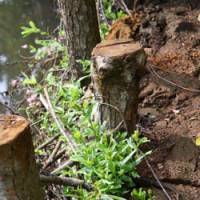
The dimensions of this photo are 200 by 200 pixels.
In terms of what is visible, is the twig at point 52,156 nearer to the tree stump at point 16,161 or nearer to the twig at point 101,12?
the tree stump at point 16,161

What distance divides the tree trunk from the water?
130 cm

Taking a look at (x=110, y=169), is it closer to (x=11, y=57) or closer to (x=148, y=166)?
(x=148, y=166)

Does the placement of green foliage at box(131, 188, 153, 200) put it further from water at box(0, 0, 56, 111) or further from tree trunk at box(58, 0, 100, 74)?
water at box(0, 0, 56, 111)

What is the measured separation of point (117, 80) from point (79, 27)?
1.29 metres

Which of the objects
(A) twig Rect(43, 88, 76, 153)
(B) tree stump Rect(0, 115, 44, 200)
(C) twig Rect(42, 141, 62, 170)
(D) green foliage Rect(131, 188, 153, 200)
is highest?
(B) tree stump Rect(0, 115, 44, 200)

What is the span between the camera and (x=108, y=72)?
219 centimetres

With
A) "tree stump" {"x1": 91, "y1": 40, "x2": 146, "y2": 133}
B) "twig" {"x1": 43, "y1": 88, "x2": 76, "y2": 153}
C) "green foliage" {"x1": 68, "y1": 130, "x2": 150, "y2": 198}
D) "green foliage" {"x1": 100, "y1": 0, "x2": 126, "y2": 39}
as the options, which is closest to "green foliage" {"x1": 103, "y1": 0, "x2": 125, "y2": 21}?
"green foliage" {"x1": 100, "y1": 0, "x2": 126, "y2": 39}

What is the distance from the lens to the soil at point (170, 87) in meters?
2.43

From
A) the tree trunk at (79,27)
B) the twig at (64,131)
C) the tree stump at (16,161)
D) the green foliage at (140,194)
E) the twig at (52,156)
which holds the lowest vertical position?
the green foliage at (140,194)

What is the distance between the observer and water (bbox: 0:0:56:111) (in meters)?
5.05

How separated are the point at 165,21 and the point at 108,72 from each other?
1.76 metres

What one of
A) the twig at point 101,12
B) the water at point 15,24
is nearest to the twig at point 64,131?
the twig at point 101,12

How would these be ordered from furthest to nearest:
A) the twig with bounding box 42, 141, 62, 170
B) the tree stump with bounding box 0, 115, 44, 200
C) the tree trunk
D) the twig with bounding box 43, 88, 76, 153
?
the tree trunk, the twig with bounding box 42, 141, 62, 170, the twig with bounding box 43, 88, 76, 153, the tree stump with bounding box 0, 115, 44, 200

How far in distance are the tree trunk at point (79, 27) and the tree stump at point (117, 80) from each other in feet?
3.34
